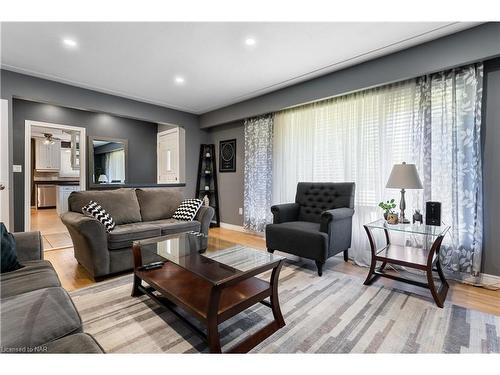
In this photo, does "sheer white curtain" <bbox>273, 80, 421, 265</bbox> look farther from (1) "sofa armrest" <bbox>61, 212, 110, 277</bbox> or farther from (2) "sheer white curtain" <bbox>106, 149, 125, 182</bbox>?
(2) "sheer white curtain" <bbox>106, 149, 125, 182</bbox>

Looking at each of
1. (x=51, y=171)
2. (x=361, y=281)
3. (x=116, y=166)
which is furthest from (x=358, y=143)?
(x=51, y=171)

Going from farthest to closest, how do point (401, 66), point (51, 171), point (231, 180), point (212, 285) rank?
1. point (51, 171)
2. point (231, 180)
3. point (401, 66)
4. point (212, 285)

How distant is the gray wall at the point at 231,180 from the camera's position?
468 centimetres

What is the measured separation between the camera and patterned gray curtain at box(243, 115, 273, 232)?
4.11 m

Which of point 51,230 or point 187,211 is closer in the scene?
point 187,211

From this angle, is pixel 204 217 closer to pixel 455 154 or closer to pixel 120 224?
pixel 120 224

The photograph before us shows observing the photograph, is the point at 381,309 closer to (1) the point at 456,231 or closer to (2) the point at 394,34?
(1) the point at 456,231

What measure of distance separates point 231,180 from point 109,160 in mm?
2849

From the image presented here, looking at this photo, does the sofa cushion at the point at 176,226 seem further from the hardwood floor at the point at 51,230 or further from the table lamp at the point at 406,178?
the table lamp at the point at 406,178

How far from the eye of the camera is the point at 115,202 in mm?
→ 3018

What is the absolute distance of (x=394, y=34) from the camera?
7.35 ft

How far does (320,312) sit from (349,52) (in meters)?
2.54

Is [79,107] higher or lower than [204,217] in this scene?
higher

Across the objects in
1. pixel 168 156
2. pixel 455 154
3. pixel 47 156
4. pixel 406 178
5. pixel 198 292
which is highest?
pixel 47 156
